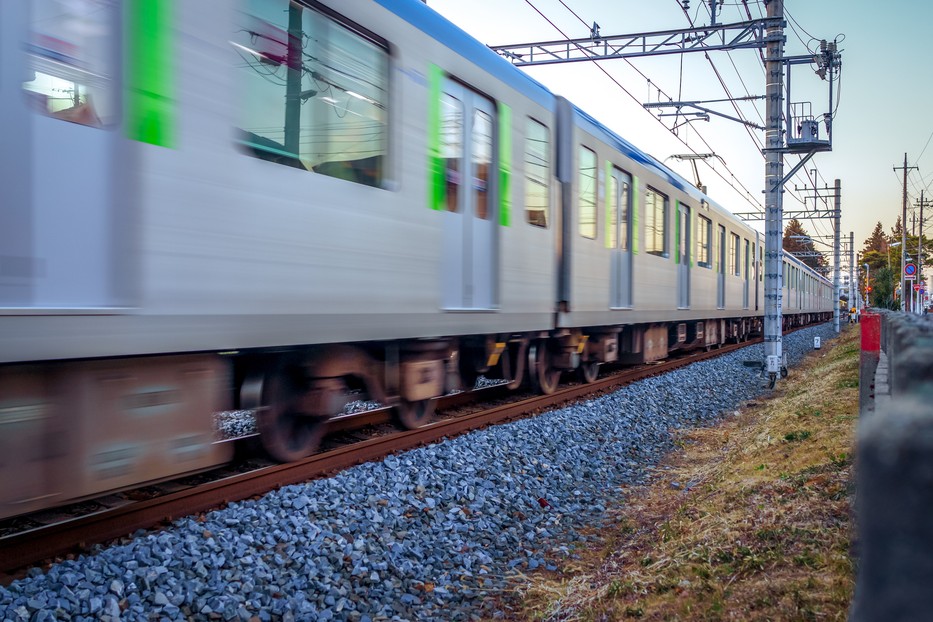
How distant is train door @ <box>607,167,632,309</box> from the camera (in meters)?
10.5

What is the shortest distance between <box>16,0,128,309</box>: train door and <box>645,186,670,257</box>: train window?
9.35 metres

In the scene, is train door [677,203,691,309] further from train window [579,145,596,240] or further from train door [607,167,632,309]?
train window [579,145,596,240]

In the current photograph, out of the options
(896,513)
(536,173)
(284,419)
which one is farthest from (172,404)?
(536,173)

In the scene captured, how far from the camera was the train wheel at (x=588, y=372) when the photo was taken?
11060 millimetres

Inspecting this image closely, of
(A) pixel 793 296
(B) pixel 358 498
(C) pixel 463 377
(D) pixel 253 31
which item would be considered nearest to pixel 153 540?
(B) pixel 358 498

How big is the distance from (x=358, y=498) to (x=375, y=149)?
94.1 inches

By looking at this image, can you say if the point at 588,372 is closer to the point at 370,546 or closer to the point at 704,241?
the point at 704,241

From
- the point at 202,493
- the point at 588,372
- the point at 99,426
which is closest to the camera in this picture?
the point at 99,426

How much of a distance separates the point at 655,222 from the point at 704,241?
13.7 ft

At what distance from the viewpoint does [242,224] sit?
4.34 m

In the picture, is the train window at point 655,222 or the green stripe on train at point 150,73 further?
the train window at point 655,222

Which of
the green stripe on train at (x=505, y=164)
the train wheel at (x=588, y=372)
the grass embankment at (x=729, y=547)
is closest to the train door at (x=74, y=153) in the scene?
the grass embankment at (x=729, y=547)

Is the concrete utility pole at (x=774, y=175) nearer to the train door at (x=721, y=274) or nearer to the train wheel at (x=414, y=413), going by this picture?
the train door at (x=721, y=274)

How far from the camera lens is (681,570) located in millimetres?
3543
